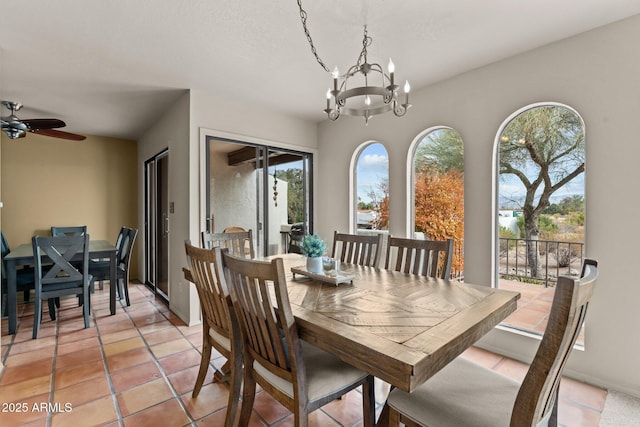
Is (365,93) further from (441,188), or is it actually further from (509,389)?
(441,188)

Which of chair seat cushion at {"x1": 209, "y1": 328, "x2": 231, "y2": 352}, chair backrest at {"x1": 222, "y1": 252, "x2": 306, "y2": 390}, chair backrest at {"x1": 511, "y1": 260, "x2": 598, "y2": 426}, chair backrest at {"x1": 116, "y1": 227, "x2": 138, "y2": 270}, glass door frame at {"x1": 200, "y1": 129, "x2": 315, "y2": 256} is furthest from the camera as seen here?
chair backrest at {"x1": 116, "y1": 227, "x2": 138, "y2": 270}

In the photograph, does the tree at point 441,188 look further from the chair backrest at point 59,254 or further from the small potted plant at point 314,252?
the chair backrest at point 59,254

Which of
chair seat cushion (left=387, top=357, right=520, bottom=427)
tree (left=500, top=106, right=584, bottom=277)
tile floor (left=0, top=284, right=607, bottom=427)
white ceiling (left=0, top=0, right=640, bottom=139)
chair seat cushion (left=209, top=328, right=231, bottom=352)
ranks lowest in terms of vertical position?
tile floor (left=0, top=284, right=607, bottom=427)

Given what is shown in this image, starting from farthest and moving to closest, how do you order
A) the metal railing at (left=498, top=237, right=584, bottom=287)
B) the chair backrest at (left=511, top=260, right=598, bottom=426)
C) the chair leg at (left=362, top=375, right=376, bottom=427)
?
the metal railing at (left=498, top=237, right=584, bottom=287) < the chair leg at (left=362, top=375, right=376, bottom=427) < the chair backrest at (left=511, top=260, right=598, bottom=426)

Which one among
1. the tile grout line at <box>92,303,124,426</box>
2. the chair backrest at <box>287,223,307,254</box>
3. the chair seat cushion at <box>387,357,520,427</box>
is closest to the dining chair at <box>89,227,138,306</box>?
the tile grout line at <box>92,303,124,426</box>

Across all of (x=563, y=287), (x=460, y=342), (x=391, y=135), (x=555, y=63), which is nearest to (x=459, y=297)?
(x=460, y=342)

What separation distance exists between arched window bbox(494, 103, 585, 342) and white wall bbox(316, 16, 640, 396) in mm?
131

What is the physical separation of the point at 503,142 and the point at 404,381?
8.39 feet

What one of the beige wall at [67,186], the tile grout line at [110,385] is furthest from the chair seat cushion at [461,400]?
the beige wall at [67,186]

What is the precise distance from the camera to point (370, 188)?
12.9 ft

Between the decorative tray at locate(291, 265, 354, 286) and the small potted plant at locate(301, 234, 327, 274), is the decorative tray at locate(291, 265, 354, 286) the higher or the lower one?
the lower one

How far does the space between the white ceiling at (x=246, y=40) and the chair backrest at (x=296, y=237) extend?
181cm

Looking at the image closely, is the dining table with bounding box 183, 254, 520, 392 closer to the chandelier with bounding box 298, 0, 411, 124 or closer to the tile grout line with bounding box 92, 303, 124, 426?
the chandelier with bounding box 298, 0, 411, 124

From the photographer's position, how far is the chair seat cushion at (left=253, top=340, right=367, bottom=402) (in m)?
1.35
